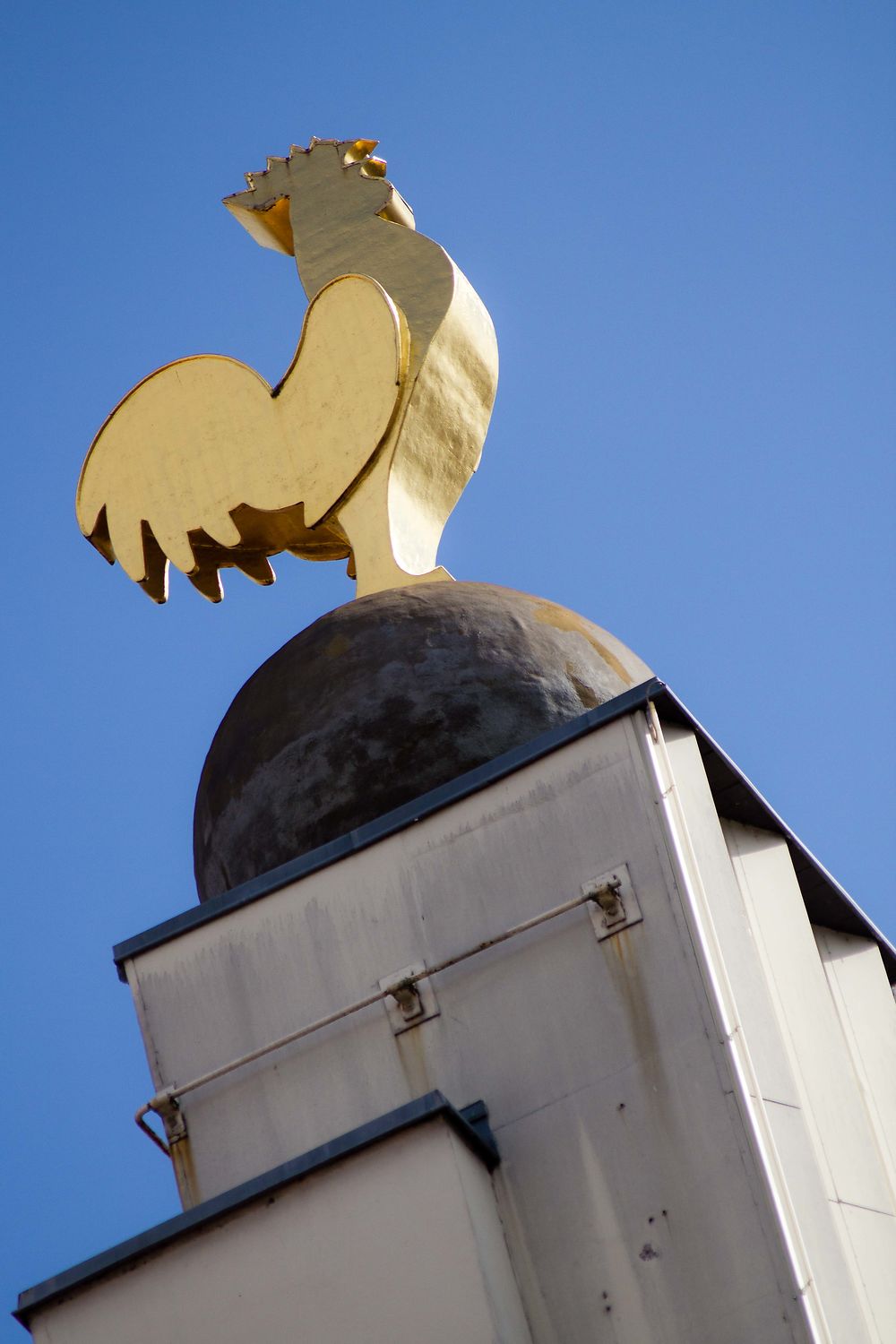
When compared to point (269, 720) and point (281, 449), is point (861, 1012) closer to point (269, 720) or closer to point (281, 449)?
point (269, 720)

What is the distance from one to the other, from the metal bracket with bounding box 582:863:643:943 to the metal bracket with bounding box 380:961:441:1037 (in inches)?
33.6

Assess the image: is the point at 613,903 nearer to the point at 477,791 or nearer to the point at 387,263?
the point at 477,791

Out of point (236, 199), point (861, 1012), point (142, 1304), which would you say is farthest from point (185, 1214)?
point (236, 199)

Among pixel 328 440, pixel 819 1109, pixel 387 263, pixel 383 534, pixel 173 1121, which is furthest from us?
pixel 387 263

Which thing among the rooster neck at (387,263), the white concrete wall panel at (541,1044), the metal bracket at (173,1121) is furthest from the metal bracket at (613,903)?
the rooster neck at (387,263)

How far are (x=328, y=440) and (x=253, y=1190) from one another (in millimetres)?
5475

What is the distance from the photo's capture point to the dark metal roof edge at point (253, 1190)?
9156 millimetres

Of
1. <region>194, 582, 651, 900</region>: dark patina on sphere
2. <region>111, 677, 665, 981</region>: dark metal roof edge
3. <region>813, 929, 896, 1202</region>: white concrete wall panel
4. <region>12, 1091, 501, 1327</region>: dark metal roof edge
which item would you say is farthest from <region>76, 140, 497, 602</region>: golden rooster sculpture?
<region>12, 1091, 501, 1327</region>: dark metal roof edge

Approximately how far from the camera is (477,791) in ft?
34.5

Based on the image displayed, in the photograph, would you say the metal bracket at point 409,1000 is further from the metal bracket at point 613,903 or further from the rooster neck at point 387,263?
the rooster neck at point 387,263

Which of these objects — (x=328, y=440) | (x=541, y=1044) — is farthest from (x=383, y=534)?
(x=541, y=1044)

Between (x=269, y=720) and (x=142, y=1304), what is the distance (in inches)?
137

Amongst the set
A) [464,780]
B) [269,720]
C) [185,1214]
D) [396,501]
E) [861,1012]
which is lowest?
[185,1214]

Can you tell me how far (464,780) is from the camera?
10.6 metres
